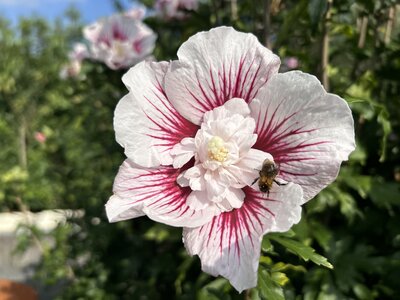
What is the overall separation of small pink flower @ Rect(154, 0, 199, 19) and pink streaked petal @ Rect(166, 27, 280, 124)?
164 cm

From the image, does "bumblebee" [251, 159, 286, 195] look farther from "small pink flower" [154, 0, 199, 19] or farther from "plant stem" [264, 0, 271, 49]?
"small pink flower" [154, 0, 199, 19]

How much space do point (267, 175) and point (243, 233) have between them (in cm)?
14

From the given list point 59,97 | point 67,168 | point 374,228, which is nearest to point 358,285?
point 374,228

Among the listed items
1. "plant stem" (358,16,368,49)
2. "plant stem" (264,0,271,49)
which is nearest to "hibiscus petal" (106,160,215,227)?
"plant stem" (264,0,271,49)

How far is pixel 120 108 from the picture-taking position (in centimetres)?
117

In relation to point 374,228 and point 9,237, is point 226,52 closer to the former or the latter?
point 374,228

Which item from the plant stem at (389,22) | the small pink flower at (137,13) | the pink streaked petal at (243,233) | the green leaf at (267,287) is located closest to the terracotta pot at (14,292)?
the small pink flower at (137,13)

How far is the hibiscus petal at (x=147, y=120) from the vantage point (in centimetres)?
117

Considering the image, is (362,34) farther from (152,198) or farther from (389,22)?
(152,198)

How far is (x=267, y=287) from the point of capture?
1260mm

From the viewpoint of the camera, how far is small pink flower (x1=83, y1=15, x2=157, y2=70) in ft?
8.55

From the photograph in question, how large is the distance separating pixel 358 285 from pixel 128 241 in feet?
4.70

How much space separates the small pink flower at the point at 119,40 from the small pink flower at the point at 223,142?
143cm

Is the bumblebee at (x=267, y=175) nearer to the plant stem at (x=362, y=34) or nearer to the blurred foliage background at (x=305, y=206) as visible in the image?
→ the blurred foliage background at (x=305, y=206)
